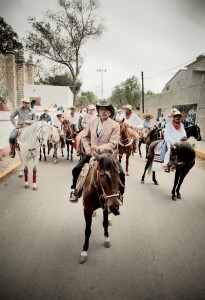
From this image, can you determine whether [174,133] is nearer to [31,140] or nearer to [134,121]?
[134,121]

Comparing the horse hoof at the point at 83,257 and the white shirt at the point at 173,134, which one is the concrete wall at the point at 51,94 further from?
the horse hoof at the point at 83,257

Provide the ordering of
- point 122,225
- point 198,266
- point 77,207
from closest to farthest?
point 198,266 < point 122,225 < point 77,207

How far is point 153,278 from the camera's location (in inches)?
115

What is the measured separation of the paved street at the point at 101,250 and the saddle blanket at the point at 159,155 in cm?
101

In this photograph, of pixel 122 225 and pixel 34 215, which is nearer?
pixel 122 225

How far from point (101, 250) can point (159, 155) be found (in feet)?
12.2

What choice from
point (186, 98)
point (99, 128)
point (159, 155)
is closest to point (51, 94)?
point (186, 98)

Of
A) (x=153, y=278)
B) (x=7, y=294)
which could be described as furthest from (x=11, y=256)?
(x=153, y=278)

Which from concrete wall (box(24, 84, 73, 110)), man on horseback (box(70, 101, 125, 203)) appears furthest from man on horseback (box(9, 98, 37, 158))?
concrete wall (box(24, 84, 73, 110))

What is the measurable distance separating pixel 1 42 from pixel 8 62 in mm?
18310

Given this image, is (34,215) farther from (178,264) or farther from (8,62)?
(8,62)

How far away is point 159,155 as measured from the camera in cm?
620

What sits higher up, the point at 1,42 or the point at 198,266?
the point at 1,42

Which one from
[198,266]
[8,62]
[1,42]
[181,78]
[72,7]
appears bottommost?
[198,266]
